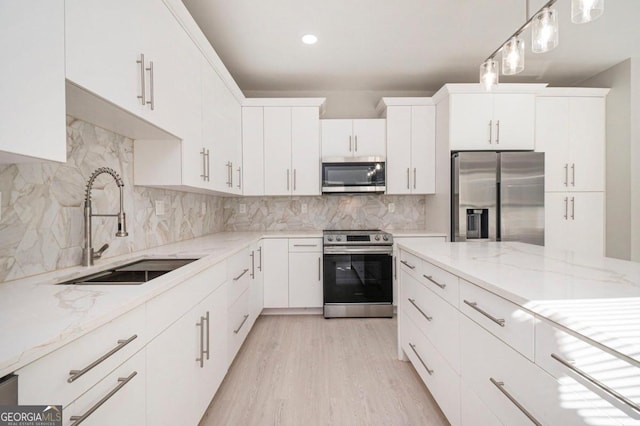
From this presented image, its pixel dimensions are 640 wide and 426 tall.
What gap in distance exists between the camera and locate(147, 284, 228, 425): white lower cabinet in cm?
108

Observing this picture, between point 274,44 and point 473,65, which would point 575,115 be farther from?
point 274,44

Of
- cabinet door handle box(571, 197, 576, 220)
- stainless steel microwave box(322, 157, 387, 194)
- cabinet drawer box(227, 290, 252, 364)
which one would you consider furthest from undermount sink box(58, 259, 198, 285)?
cabinet door handle box(571, 197, 576, 220)

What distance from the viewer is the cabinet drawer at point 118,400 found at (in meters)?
0.73

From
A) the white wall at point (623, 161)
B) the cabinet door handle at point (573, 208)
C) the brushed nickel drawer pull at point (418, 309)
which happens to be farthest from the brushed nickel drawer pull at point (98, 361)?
the white wall at point (623, 161)

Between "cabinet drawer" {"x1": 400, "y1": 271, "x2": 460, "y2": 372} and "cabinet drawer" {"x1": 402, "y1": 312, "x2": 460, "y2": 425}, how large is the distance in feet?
0.16

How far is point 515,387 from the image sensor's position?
954mm

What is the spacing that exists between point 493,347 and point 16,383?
4.33ft

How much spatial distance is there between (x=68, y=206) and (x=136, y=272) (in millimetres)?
463

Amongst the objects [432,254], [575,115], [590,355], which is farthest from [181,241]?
[575,115]

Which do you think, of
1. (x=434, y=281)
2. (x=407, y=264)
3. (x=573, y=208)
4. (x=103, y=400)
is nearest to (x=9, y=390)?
(x=103, y=400)

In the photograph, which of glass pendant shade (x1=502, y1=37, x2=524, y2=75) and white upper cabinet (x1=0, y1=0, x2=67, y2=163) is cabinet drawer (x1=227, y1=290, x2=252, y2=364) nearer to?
white upper cabinet (x1=0, y1=0, x2=67, y2=163)

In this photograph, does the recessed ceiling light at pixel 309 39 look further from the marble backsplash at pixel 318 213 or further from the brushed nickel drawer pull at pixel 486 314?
the brushed nickel drawer pull at pixel 486 314

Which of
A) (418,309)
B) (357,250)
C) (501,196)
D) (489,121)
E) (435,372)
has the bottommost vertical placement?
(435,372)

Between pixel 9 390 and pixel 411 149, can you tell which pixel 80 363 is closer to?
pixel 9 390
